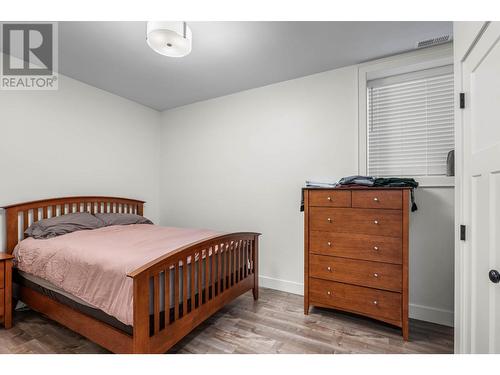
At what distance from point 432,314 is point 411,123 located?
1846 mm

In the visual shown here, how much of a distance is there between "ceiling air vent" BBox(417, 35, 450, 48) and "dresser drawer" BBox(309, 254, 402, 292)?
6.47ft

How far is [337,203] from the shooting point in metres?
2.09

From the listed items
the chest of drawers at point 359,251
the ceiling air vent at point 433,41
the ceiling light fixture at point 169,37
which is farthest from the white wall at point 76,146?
the ceiling air vent at point 433,41

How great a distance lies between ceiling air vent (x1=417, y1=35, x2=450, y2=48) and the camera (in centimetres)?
203

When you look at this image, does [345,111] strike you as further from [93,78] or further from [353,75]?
[93,78]

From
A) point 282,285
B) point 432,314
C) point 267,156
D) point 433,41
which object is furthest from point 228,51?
point 432,314

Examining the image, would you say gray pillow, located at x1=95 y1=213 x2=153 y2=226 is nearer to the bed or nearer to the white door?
the bed

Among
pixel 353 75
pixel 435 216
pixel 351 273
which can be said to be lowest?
pixel 351 273

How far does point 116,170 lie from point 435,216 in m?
3.85

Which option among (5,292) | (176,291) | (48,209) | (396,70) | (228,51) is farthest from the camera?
(48,209)

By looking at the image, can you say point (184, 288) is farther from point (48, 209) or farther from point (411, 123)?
point (411, 123)

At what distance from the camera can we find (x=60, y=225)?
2.34 m

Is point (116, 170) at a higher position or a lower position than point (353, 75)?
lower
